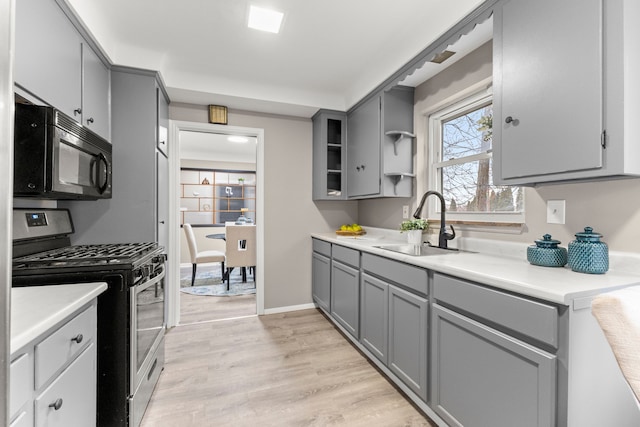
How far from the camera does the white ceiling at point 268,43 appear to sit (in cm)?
191

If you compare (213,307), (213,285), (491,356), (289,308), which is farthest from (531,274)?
(213,285)

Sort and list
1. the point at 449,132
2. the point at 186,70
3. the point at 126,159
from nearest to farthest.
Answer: the point at 126,159 → the point at 449,132 → the point at 186,70

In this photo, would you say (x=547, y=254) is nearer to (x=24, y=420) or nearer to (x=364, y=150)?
(x=364, y=150)

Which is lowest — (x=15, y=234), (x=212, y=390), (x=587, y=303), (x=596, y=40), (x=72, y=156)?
(x=212, y=390)

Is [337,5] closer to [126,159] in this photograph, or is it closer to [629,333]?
[126,159]

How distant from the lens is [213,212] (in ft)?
22.1

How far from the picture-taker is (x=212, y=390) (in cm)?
195

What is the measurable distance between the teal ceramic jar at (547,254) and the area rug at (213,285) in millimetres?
3452

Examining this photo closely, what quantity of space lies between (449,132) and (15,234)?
3.01 metres

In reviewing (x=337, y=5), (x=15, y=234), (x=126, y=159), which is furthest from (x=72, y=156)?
(x=337, y=5)

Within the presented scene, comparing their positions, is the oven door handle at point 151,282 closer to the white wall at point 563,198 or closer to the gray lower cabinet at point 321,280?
the gray lower cabinet at point 321,280

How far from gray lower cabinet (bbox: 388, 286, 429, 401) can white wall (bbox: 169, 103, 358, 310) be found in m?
1.73

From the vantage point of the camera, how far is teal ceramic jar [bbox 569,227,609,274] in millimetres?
1250

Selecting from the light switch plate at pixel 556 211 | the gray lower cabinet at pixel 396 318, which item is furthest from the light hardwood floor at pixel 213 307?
the light switch plate at pixel 556 211
